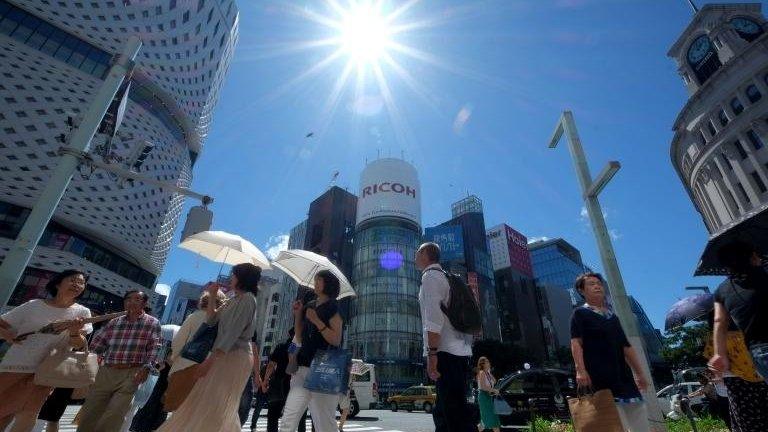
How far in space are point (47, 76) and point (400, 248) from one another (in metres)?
45.9

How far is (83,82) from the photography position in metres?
39.8

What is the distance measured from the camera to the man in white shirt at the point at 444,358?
2746 millimetres

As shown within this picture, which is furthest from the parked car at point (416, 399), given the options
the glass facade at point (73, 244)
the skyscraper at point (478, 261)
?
the skyscraper at point (478, 261)

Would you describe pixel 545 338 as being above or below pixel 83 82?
below

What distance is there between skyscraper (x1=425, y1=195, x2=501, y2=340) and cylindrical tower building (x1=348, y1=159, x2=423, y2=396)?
1053 cm

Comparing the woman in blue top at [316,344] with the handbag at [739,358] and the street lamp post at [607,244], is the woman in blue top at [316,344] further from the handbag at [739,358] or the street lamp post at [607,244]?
the street lamp post at [607,244]

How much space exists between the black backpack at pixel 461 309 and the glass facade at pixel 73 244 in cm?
4214

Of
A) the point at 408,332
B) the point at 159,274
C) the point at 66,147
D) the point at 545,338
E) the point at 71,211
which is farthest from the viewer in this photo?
the point at 545,338

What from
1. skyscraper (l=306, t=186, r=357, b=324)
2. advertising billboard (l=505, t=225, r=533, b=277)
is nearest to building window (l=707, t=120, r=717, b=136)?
skyscraper (l=306, t=186, r=357, b=324)

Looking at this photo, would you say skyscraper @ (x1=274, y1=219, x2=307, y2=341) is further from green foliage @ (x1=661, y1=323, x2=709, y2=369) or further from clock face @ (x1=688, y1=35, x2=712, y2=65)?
clock face @ (x1=688, y1=35, x2=712, y2=65)

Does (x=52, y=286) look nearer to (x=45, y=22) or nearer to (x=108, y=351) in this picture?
(x=108, y=351)

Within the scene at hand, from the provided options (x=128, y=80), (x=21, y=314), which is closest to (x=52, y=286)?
(x=21, y=314)

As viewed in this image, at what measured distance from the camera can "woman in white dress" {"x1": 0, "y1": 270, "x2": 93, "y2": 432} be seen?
11.0 feet

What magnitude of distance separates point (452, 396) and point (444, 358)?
294 mm
